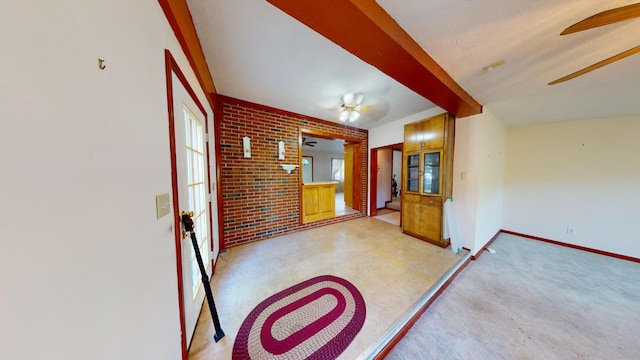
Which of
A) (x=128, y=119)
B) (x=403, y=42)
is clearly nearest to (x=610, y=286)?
(x=403, y=42)

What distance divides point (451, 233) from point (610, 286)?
1568mm

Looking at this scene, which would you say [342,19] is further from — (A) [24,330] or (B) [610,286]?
(B) [610,286]

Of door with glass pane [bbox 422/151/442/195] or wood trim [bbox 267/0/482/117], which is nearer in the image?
wood trim [bbox 267/0/482/117]

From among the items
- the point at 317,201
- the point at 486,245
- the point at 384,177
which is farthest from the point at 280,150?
the point at 486,245

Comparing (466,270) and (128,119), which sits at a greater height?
(128,119)

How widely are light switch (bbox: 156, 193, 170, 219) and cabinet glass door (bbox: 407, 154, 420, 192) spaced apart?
3434mm

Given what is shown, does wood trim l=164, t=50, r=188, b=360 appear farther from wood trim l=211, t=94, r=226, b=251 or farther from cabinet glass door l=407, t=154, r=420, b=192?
cabinet glass door l=407, t=154, r=420, b=192

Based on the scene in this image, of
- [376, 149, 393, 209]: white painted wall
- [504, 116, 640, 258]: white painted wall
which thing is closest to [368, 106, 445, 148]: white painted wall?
[376, 149, 393, 209]: white painted wall

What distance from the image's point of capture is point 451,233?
2.77 meters

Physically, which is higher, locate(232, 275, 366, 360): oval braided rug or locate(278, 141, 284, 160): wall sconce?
locate(278, 141, 284, 160): wall sconce

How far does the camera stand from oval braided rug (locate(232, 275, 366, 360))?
130cm

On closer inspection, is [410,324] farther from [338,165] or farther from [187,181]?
[338,165]

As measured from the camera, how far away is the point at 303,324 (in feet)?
4.92

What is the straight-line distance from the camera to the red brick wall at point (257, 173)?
2.84 m
